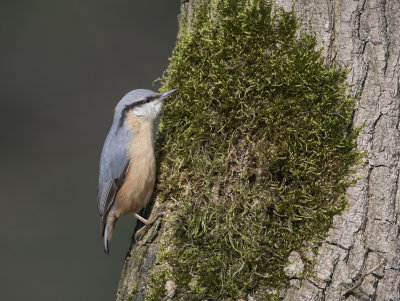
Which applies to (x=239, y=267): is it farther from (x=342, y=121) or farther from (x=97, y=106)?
(x=97, y=106)

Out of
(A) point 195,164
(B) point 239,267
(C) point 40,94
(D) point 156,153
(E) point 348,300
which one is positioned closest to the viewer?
(E) point 348,300

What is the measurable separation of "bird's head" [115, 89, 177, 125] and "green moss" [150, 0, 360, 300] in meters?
0.45

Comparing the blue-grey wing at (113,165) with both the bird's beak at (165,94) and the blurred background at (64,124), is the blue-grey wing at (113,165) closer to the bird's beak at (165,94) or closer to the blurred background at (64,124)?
the bird's beak at (165,94)

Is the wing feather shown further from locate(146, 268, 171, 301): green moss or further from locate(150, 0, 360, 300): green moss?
locate(146, 268, 171, 301): green moss

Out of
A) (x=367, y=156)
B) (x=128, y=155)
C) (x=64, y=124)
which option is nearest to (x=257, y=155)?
(x=367, y=156)

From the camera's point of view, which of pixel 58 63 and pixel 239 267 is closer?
pixel 239 267

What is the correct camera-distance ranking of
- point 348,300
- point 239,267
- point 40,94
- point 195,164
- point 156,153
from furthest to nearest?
point 40,94 < point 156,153 < point 195,164 < point 239,267 < point 348,300

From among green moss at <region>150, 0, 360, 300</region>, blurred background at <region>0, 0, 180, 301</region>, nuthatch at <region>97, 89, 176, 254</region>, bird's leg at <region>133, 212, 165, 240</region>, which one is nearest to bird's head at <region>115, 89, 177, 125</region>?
nuthatch at <region>97, 89, 176, 254</region>

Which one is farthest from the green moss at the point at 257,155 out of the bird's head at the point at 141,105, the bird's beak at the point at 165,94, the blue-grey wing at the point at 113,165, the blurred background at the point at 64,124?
the blurred background at the point at 64,124

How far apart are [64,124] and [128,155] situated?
3.99 meters

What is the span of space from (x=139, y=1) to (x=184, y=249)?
18.1 ft

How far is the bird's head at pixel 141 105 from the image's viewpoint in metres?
2.71

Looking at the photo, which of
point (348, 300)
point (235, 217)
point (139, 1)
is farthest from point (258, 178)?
point (139, 1)

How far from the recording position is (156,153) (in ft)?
8.91
